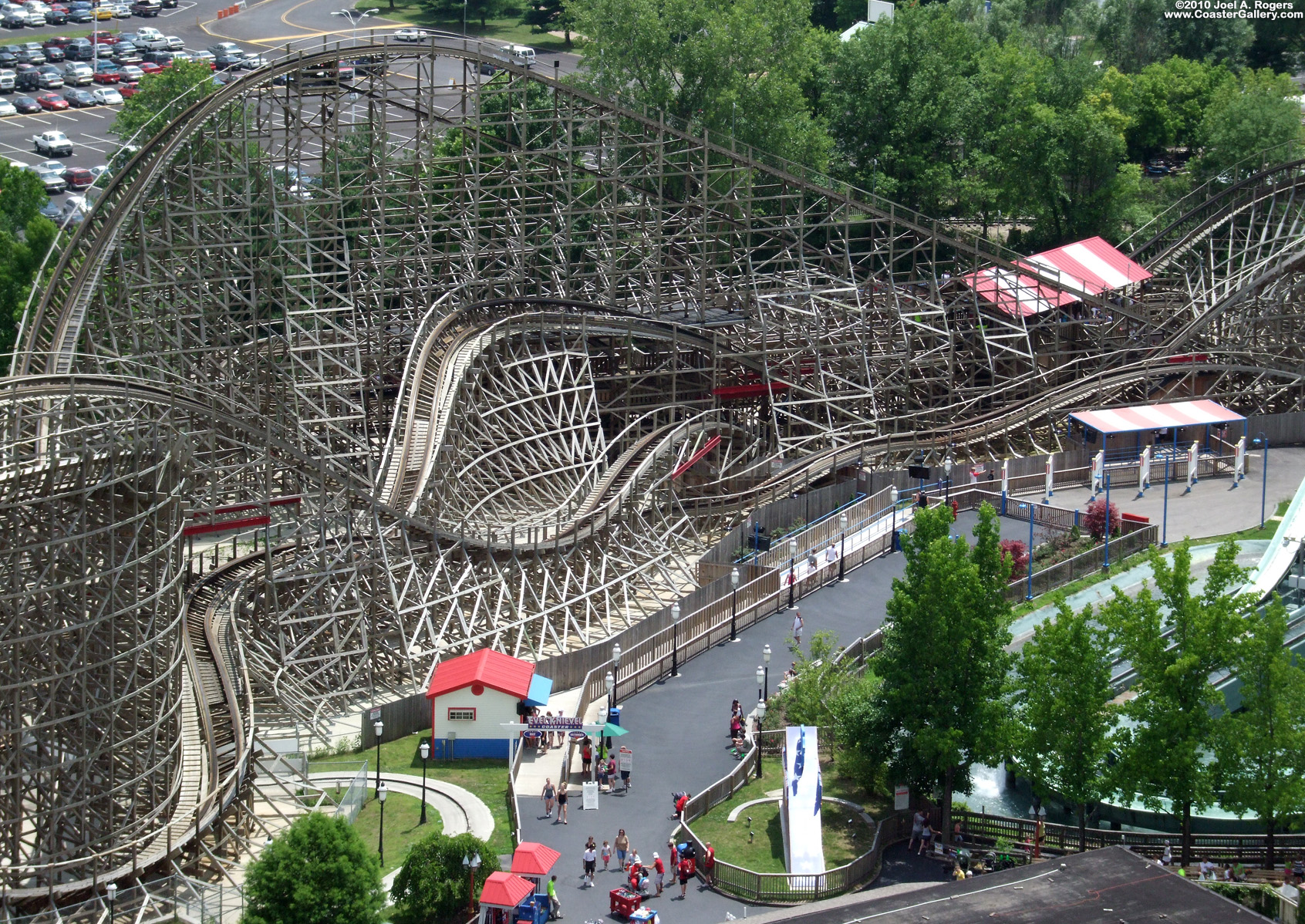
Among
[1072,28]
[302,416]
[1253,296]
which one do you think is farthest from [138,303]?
[1072,28]

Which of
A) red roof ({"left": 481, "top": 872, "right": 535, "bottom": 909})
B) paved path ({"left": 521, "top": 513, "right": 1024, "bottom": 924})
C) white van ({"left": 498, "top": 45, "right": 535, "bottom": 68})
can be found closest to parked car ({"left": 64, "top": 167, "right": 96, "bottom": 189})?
white van ({"left": 498, "top": 45, "right": 535, "bottom": 68})

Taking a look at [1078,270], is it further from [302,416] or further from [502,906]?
[502,906]

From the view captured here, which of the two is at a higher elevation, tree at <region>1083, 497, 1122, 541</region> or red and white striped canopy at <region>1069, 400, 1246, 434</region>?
red and white striped canopy at <region>1069, 400, 1246, 434</region>

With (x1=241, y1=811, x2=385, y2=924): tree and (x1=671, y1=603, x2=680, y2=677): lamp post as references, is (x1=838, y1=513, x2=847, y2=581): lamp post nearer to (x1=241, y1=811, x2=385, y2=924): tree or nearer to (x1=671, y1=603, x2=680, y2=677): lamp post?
(x1=671, y1=603, x2=680, y2=677): lamp post

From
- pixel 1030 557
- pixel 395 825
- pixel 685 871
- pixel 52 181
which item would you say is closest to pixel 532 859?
pixel 685 871

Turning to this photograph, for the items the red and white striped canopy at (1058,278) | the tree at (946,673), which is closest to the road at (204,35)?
the red and white striped canopy at (1058,278)

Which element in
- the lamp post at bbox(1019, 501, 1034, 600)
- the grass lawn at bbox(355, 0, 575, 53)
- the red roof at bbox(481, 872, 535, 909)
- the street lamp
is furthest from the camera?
the grass lawn at bbox(355, 0, 575, 53)

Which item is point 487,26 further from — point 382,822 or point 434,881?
point 434,881
